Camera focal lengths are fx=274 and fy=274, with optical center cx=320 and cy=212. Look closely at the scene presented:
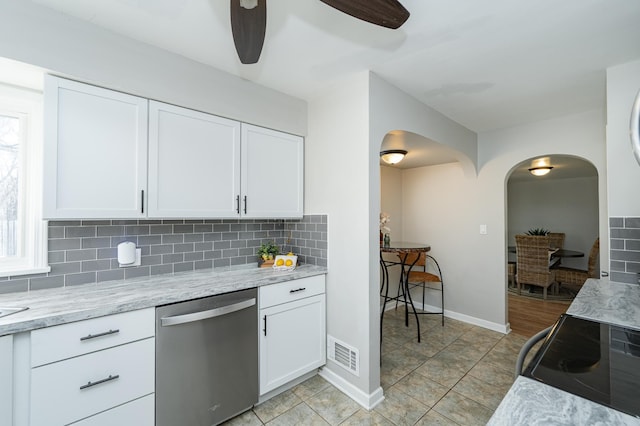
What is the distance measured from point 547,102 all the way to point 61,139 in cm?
360

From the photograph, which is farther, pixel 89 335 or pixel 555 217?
pixel 555 217

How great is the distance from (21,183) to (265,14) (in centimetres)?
180

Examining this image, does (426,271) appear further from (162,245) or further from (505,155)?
(162,245)

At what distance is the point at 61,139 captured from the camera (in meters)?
1.48

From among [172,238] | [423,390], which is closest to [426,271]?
[423,390]

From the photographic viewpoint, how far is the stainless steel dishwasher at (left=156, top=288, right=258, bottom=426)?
5.01 feet

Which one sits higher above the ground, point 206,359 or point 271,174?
point 271,174

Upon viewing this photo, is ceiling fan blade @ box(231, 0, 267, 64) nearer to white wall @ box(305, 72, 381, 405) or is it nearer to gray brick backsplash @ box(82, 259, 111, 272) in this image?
white wall @ box(305, 72, 381, 405)

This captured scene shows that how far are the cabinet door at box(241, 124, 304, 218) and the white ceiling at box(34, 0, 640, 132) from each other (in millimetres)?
433

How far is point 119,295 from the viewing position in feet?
5.02

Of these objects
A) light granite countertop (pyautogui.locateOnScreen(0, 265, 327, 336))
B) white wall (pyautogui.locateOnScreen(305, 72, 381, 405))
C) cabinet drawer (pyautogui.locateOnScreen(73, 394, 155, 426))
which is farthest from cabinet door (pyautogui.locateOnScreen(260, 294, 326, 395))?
cabinet drawer (pyautogui.locateOnScreen(73, 394, 155, 426))

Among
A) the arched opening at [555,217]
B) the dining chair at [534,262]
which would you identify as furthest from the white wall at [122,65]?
the dining chair at [534,262]

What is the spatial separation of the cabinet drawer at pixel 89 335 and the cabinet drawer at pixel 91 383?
1.3 inches

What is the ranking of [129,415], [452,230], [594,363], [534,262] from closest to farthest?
[594,363] → [129,415] → [452,230] → [534,262]
